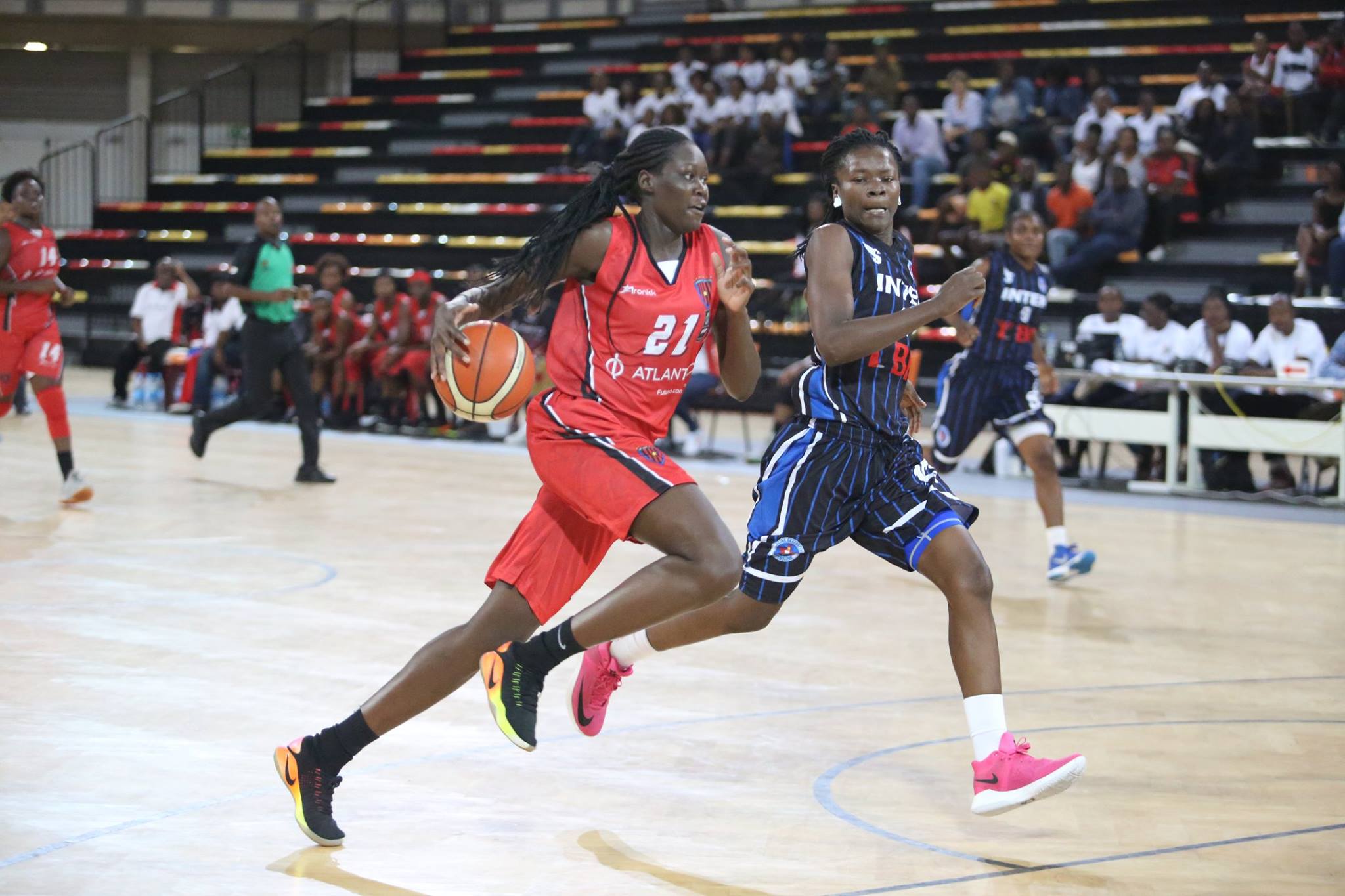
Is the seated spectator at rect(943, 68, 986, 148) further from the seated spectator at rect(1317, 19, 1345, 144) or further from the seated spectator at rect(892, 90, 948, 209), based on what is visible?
the seated spectator at rect(1317, 19, 1345, 144)

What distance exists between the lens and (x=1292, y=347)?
439 inches

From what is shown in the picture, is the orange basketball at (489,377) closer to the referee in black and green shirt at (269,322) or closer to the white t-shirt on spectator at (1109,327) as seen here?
the referee in black and green shirt at (269,322)

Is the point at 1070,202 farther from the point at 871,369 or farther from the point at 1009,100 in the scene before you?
the point at 871,369

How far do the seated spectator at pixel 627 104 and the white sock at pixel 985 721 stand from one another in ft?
52.9

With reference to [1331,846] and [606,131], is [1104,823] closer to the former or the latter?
[1331,846]

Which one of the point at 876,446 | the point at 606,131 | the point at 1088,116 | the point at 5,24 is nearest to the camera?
the point at 876,446

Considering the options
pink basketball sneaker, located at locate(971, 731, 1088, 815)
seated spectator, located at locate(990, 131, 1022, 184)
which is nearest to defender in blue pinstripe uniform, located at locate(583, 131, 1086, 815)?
pink basketball sneaker, located at locate(971, 731, 1088, 815)

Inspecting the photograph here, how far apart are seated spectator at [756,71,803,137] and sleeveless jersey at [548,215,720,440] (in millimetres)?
14386

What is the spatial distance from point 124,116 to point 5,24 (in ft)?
7.76

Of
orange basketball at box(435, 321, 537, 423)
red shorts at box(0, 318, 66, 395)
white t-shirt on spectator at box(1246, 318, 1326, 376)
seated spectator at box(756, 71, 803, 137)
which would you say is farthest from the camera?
seated spectator at box(756, 71, 803, 137)

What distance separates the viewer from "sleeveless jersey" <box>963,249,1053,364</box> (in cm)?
747

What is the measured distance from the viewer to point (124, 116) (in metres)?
26.6

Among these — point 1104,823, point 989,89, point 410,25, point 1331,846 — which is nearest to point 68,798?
point 1104,823

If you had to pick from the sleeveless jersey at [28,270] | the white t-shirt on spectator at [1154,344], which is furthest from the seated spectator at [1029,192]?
the sleeveless jersey at [28,270]
